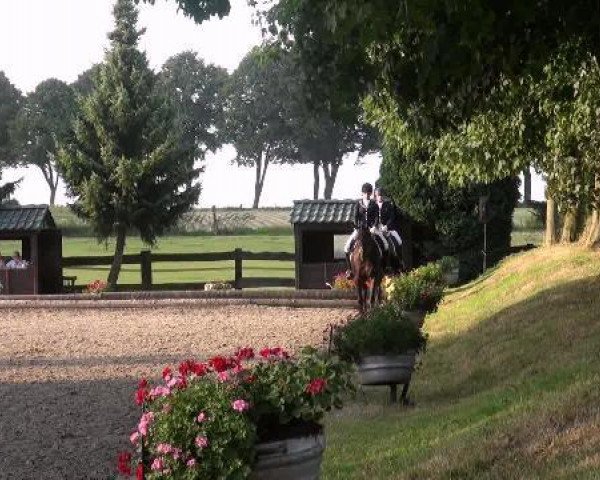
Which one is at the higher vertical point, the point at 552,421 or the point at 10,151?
the point at 10,151

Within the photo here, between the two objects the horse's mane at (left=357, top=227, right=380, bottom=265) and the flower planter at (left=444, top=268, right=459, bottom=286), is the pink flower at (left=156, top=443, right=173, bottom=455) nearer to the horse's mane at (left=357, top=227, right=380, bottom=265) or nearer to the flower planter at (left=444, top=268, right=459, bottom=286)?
the horse's mane at (left=357, top=227, right=380, bottom=265)

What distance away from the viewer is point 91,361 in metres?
18.7

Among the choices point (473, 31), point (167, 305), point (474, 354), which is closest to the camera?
point (473, 31)

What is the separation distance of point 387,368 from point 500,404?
2193 mm

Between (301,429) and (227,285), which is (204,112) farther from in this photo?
(301,429)

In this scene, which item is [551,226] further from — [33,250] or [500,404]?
[500,404]

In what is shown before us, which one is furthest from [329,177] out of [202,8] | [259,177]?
[202,8]

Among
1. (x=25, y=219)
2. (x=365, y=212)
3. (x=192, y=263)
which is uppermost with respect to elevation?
(x=365, y=212)

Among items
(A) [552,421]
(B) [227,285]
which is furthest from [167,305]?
(A) [552,421]

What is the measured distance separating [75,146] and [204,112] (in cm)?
4920

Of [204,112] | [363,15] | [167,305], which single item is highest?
[204,112]

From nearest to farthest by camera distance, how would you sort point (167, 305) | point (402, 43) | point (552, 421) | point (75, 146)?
point (552, 421) → point (402, 43) → point (167, 305) → point (75, 146)

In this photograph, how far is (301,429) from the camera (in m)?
6.68

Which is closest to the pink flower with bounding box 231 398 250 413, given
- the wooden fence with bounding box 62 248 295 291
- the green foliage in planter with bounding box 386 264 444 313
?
the green foliage in planter with bounding box 386 264 444 313
